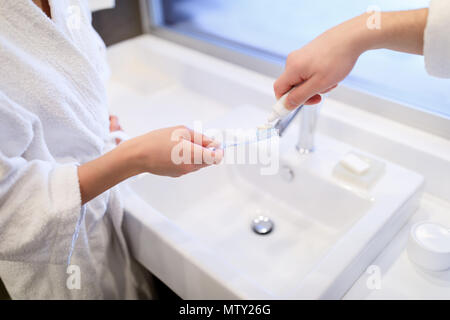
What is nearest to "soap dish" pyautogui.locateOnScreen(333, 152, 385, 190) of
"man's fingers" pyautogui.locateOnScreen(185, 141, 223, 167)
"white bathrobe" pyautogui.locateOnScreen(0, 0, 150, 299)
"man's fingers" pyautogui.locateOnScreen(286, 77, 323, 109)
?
"man's fingers" pyautogui.locateOnScreen(286, 77, 323, 109)

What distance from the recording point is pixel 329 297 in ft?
2.11

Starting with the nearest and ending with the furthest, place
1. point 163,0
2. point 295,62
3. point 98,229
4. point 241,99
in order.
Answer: point 295,62 → point 98,229 → point 241,99 → point 163,0

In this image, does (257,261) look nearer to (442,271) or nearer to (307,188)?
(307,188)

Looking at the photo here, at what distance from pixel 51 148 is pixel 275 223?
1.78 ft

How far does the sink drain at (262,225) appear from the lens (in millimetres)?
924

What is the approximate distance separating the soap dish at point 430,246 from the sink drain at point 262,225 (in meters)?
0.32

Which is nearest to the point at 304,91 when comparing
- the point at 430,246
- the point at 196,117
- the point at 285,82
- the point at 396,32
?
the point at 285,82

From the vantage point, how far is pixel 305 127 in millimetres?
889

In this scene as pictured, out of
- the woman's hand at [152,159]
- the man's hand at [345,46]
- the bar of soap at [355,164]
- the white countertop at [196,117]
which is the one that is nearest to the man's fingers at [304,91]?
the man's hand at [345,46]

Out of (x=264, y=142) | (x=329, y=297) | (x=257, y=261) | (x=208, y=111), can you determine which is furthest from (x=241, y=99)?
(x=329, y=297)

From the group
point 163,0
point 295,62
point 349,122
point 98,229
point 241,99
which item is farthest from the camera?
point 163,0

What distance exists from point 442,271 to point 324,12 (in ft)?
2.21

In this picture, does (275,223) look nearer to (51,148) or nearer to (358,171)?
(358,171)

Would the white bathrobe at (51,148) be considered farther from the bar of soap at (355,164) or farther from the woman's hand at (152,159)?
the bar of soap at (355,164)
